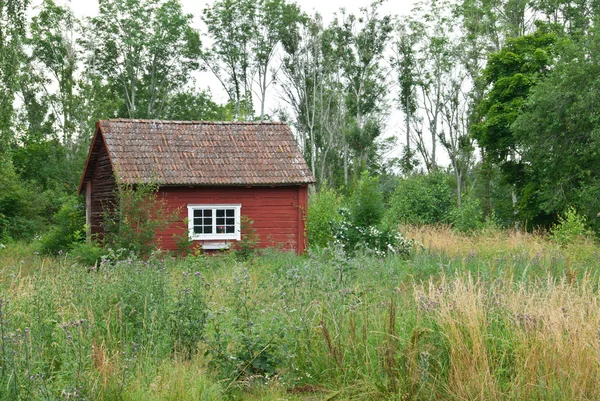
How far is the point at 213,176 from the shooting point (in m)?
19.9

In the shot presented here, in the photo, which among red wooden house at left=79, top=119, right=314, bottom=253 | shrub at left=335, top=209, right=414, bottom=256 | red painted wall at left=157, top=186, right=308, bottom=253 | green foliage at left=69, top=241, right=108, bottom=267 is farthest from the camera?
red painted wall at left=157, top=186, right=308, bottom=253

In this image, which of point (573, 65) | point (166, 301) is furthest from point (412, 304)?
point (573, 65)

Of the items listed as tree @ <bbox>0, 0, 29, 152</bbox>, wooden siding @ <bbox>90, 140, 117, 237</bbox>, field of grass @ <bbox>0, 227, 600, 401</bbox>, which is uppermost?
tree @ <bbox>0, 0, 29, 152</bbox>

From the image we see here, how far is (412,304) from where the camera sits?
7.71 m

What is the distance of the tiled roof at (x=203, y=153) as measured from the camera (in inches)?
772

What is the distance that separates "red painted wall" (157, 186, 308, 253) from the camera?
65.8ft

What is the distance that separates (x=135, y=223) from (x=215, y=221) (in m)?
2.78

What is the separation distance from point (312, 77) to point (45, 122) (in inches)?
679

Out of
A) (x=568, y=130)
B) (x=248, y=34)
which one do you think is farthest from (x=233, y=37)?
(x=568, y=130)

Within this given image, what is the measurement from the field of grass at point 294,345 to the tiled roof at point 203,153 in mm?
11980

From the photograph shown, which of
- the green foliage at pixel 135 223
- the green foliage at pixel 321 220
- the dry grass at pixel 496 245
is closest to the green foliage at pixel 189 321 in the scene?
the dry grass at pixel 496 245

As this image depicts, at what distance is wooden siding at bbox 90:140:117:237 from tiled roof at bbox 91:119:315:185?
981mm

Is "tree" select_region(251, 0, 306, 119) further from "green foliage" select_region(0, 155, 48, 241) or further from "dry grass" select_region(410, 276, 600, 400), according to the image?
"dry grass" select_region(410, 276, 600, 400)

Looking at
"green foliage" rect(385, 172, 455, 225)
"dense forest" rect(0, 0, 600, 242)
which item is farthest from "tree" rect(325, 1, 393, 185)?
"green foliage" rect(385, 172, 455, 225)
